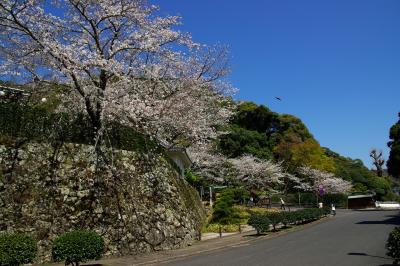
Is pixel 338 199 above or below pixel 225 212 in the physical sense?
above

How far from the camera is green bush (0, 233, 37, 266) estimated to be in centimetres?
1085

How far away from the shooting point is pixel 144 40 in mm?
15891

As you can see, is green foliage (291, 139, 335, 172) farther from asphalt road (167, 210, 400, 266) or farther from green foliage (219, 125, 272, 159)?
asphalt road (167, 210, 400, 266)

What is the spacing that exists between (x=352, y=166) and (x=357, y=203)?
2714 cm

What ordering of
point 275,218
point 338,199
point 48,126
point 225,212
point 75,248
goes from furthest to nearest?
point 338,199, point 225,212, point 275,218, point 48,126, point 75,248

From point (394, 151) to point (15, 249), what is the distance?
22636 millimetres

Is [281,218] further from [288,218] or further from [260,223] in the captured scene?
[260,223]

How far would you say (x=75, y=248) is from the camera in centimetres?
1194

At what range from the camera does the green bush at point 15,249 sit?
10852 mm

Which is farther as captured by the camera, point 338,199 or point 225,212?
point 338,199

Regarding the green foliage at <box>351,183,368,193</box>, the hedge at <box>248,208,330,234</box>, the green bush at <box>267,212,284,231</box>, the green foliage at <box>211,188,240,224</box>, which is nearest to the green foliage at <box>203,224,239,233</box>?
the green foliage at <box>211,188,240,224</box>

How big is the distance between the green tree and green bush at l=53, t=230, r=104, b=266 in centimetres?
2025

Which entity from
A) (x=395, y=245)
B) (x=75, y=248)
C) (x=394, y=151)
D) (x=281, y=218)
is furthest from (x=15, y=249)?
(x=394, y=151)

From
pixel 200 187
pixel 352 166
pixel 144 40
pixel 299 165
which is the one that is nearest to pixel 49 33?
pixel 144 40
